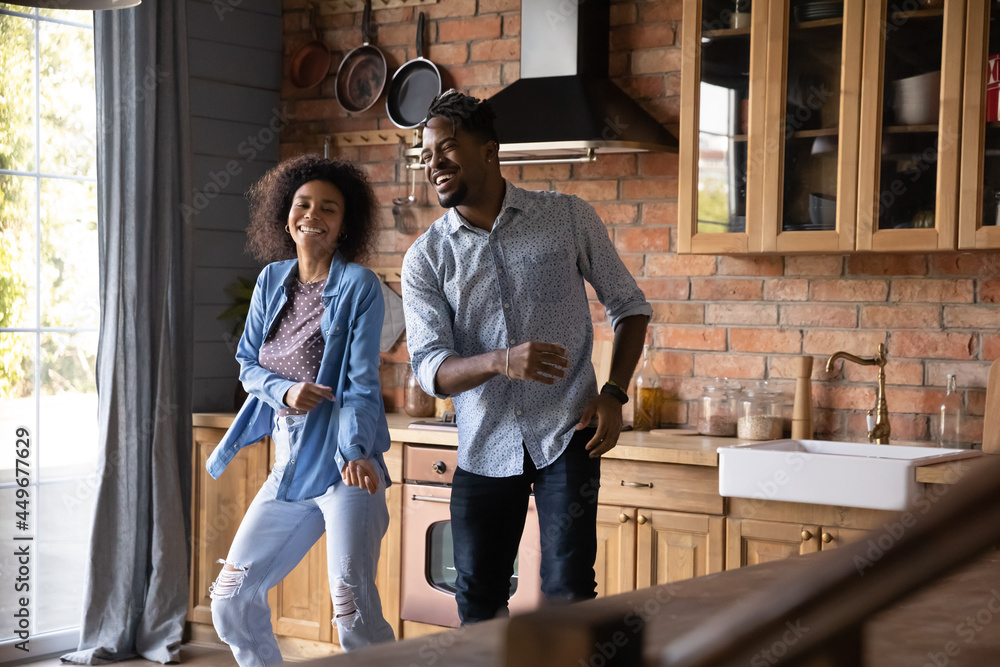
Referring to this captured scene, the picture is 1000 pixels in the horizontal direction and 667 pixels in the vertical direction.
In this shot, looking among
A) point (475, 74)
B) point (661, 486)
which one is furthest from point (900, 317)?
point (475, 74)

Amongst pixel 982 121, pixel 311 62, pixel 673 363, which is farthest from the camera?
pixel 311 62

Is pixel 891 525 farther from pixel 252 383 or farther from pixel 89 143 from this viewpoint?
pixel 89 143

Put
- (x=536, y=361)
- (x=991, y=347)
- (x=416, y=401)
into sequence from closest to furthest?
(x=536, y=361)
(x=991, y=347)
(x=416, y=401)

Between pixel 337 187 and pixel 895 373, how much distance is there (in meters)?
1.75

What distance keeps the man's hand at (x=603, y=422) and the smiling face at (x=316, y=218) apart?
2.94ft

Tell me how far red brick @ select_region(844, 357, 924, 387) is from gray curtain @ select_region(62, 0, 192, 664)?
2.22 meters

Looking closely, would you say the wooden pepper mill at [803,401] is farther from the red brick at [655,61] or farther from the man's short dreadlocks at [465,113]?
the man's short dreadlocks at [465,113]

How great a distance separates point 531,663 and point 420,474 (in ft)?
9.71

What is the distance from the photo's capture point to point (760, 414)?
3.21 meters

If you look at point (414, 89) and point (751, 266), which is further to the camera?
point (414, 89)

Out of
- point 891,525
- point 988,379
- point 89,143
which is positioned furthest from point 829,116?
point 891,525

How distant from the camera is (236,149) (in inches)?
158

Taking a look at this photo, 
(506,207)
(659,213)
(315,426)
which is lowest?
(315,426)

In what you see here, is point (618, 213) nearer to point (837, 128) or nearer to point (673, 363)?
point (673, 363)
